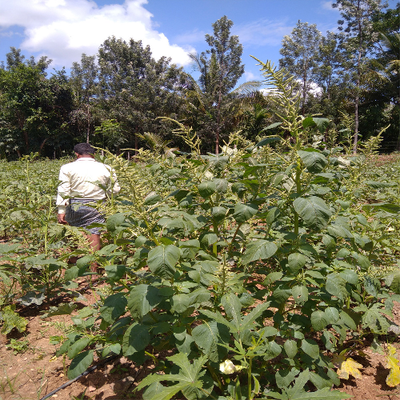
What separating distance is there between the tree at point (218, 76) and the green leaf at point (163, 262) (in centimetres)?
2272

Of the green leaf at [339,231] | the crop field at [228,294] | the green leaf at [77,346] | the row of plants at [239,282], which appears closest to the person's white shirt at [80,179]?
the crop field at [228,294]

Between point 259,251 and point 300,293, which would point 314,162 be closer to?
point 259,251

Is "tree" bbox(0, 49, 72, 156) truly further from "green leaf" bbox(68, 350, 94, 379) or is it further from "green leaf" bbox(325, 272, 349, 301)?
"green leaf" bbox(325, 272, 349, 301)

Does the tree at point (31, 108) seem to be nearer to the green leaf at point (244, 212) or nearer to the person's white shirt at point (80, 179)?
the person's white shirt at point (80, 179)

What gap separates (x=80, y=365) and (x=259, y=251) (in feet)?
3.86

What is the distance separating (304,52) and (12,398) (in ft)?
114

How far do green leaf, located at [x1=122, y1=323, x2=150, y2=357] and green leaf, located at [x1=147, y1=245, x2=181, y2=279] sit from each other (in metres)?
0.44

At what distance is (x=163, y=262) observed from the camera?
129cm

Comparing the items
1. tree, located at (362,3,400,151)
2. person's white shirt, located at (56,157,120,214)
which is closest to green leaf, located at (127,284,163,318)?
person's white shirt, located at (56,157,120,214)

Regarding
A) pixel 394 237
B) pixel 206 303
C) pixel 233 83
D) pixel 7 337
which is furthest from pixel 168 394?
pixel 233 83

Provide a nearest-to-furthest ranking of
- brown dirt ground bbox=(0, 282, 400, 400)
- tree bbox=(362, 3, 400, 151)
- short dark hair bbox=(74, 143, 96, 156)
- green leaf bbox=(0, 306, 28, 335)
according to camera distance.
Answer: brown dirt ground bbox=(0, 282, 400, 400) < green leaf bbox=(0, 306, 28, 335) < short dark hair bbox=(74, 143, 96, 156) < tree bbox=(362, 3, 400, 151)

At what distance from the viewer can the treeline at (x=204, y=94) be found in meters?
24.2

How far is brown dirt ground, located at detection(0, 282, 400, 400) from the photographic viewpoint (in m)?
1.94

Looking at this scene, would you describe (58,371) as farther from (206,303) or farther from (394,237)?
(394,237)
